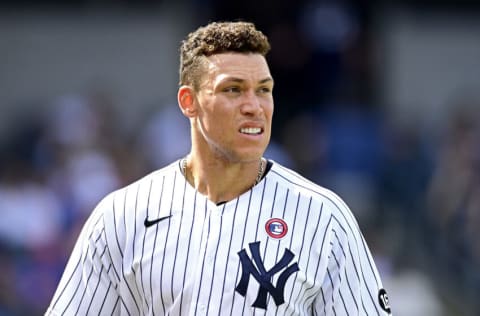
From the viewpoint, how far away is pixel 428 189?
13016mm

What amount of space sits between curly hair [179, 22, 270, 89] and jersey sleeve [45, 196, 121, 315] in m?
0.74

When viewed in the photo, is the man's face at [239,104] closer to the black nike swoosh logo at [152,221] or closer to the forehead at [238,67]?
the forehead at [238,67]

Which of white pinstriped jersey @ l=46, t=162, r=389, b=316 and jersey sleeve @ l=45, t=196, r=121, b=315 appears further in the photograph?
jersey sleeve @ l=45, t=196, r=121, b=315

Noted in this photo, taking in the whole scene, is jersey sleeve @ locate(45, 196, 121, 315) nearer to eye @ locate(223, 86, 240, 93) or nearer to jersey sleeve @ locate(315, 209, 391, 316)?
eye @ locate(223, 86, 240, 93)

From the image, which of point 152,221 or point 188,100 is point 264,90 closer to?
point 188,100

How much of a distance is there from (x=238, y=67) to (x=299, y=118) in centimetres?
896

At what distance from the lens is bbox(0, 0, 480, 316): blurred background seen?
10.9 meters

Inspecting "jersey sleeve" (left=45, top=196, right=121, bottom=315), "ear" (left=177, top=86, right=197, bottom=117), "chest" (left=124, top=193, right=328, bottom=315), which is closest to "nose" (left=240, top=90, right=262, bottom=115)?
"ear" (left=177, top=86, right=197, bottom=117)

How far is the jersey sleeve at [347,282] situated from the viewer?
4.90 m

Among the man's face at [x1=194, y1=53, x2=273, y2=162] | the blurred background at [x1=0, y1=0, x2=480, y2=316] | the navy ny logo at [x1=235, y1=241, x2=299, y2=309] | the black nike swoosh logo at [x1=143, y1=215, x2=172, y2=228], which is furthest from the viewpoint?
the blurred background at [x1=0, y1=0, x2=480, y2=316]

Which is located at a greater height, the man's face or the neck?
the man's face

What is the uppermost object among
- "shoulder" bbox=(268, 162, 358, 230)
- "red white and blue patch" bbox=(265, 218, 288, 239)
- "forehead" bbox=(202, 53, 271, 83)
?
"forehead" bbox=(202, 53, 271, 83)

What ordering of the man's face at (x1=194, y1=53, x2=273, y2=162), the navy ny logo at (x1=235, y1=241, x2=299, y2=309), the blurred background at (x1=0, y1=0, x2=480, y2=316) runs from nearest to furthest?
the navy ny logo at (x1=235, y1=241, x2=299, y2=309), the man's face at (x1=194, y1=53, x2=273, y2=162), the blurred background at (x1=0, y1=0, x2=480, y2=316)

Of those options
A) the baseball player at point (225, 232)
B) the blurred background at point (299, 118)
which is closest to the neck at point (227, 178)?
the baseball player at point (225, 232)
